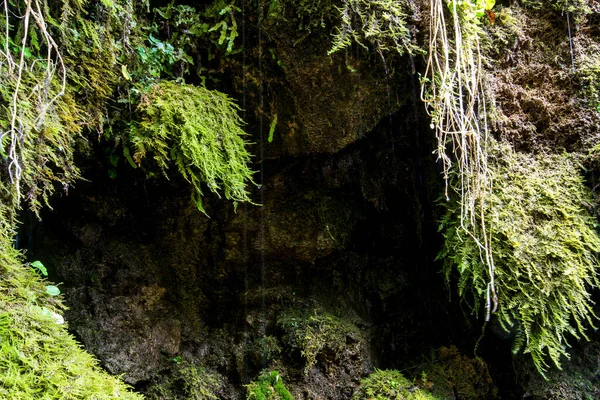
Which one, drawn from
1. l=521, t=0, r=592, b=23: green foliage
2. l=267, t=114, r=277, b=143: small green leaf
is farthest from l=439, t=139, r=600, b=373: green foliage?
l=267, t=114, r=277, b=143: small green leaf

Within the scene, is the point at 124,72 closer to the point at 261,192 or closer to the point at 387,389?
the point at 261,192

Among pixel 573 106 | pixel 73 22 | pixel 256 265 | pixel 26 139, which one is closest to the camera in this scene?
pixel 26 139

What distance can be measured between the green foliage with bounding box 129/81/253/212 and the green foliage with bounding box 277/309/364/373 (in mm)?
996

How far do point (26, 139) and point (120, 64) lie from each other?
596 mm

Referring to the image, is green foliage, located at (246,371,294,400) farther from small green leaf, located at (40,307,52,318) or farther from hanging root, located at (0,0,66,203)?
hanging root, located at (0,0,66,203)

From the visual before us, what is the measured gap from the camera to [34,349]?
1.26 metres

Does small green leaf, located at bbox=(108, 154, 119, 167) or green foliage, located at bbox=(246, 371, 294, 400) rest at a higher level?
small green leaf, located at bbox=(108, 154, 119, 167)

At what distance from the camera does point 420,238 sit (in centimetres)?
293

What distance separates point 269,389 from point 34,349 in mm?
1509

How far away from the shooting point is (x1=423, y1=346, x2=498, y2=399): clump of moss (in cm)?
274

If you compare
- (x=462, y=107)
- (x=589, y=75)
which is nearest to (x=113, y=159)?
(x=462, y=107)

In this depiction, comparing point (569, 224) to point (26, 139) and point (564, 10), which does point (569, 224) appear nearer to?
point (564, 10)

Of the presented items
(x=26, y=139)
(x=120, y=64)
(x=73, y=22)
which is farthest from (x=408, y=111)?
(x=26, y=139)

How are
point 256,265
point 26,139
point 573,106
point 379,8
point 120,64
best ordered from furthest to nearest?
point 256,265 → point 573,106 → point 379,8 → point 120,64 → point 26,139
